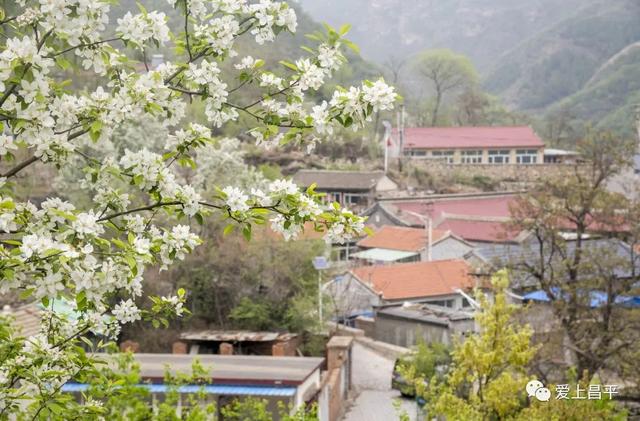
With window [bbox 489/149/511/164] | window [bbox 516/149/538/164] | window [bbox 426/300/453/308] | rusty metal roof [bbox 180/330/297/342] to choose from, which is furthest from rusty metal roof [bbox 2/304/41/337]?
window [bbox 516/149/538/164]

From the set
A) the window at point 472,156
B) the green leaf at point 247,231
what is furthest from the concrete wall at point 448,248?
the green leaf at point 247,231

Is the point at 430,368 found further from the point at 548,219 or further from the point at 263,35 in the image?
the point at 263,35

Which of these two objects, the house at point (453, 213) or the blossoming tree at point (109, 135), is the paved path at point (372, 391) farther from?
the house at point (453, 213)

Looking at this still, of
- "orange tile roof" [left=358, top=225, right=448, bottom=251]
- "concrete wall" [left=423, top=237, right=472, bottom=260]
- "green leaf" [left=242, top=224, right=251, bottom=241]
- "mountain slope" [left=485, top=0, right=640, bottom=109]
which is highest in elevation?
"mountain slope" [left=485, top=0, right=640, bottom=109]

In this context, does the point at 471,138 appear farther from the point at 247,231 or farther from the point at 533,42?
the point at 533,42

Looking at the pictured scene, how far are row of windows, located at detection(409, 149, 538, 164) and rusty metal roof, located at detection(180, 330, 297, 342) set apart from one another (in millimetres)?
31979

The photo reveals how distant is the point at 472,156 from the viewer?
4778 centimetres

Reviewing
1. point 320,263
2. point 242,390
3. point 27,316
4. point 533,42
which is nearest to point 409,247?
point 320,263

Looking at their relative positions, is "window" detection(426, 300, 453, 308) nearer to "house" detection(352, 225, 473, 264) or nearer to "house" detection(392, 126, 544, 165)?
"house" detection(352, 225, 473, 264)

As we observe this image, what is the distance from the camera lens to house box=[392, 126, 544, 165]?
46719 millimetres

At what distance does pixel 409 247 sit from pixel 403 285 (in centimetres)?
547

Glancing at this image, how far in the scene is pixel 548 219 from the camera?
14.5 metres

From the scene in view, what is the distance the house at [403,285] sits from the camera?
21750mm

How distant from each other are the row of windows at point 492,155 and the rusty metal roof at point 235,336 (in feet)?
105
